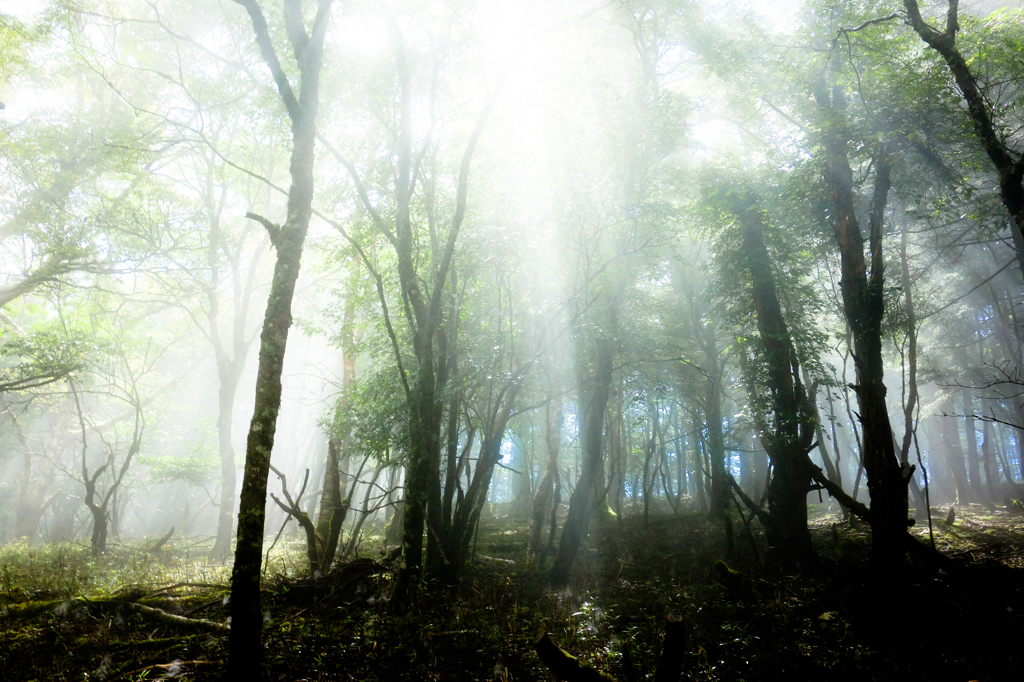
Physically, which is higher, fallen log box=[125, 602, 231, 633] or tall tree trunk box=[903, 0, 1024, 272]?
tall tree trunk box=[903, 0, 1024, 272]

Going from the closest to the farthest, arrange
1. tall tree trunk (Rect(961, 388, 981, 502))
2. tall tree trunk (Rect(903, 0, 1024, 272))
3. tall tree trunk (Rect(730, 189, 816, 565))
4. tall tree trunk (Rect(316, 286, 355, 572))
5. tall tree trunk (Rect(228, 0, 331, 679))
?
tall tree trunk (Rect(228, 0, 331, 679))
tall tree trunk (Rect(903, 0, 1024, 272))
tall tree trunk (Rect(316, 286, 355, 572))
tall tree trunk (Rect(730, 189, 816, 565))
tall tree trunk (Rect(961, 388, 981, 502))

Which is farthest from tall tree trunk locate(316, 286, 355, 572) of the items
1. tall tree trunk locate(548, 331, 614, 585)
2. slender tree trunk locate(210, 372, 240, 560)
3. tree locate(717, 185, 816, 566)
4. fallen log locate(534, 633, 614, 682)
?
tree locate(717, 185, 816, 566)

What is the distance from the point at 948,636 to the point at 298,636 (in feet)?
27.2

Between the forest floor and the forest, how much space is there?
58 mm

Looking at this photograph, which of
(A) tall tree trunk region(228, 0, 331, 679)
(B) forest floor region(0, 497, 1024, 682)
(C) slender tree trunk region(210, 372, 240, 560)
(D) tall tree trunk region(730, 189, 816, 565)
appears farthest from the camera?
(C) slender tree trunk region(210, 372, 240, 560)

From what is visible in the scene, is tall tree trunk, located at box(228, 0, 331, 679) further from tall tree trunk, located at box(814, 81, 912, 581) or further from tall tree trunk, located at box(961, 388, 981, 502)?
tall tree trunk, located at box(961, 388, 981, 502)

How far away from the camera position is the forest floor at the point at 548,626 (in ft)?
17.6

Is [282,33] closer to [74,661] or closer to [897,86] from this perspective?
[74,661]

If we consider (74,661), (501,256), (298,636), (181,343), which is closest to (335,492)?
(298,636)

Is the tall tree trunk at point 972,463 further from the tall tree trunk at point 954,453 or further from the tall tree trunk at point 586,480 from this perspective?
the tall tree trunk at point 586,480

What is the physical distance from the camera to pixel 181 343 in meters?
33.3

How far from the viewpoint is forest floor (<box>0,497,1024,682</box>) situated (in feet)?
17.6

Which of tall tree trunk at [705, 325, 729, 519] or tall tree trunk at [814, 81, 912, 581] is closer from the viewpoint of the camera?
tall tree trunk at [814, 81, 912, 581]

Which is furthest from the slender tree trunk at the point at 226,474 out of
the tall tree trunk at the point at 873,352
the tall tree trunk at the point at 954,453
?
the tall tree trunk at the point at 954,453
